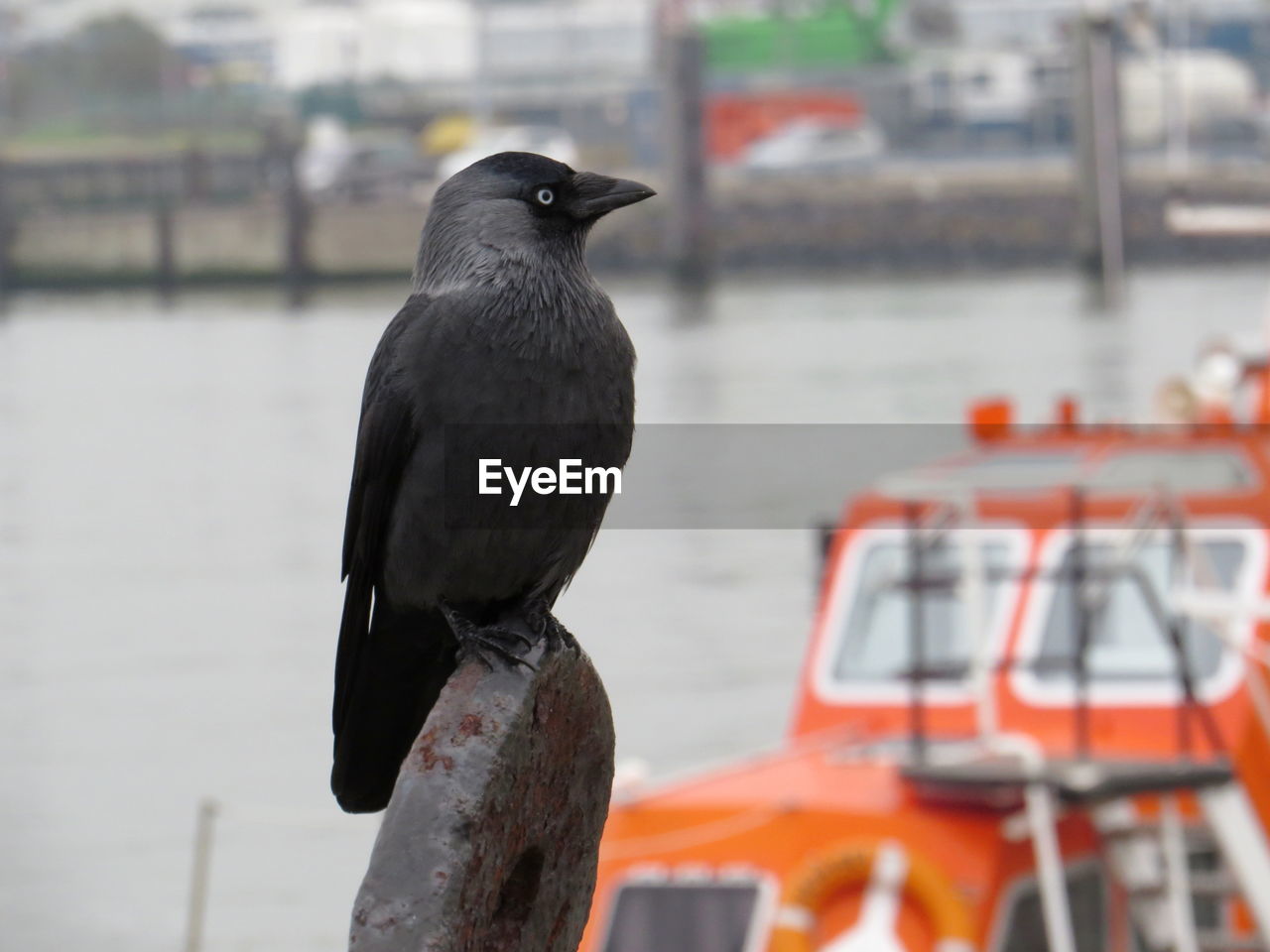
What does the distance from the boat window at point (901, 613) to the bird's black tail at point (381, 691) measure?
7.64 metres

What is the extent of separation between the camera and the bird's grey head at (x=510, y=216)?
3271 mm

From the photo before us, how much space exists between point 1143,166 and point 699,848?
63.3 m

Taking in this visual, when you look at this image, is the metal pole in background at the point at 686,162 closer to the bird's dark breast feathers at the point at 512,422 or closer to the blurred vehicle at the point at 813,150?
the blurred vehicle at the point at 813,150

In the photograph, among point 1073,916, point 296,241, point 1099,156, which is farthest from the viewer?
point 296,241

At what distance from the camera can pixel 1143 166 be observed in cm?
7119

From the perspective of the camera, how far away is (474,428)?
322 cm

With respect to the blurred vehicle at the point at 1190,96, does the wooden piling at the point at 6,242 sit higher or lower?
lower

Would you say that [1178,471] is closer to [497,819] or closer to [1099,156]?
[497,819]

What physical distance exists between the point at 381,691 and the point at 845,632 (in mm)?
8442

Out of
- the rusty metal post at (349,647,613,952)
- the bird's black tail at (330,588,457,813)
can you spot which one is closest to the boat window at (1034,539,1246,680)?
the bird's black tail at (330,588,457,813)

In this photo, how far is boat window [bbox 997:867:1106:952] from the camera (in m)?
9.86

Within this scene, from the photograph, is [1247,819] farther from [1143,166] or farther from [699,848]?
[1143,166]

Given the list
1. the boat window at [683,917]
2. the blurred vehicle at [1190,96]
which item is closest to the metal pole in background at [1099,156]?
the blurred vehicle at [1190,96]


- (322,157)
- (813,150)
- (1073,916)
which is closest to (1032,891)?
(1073,916)
